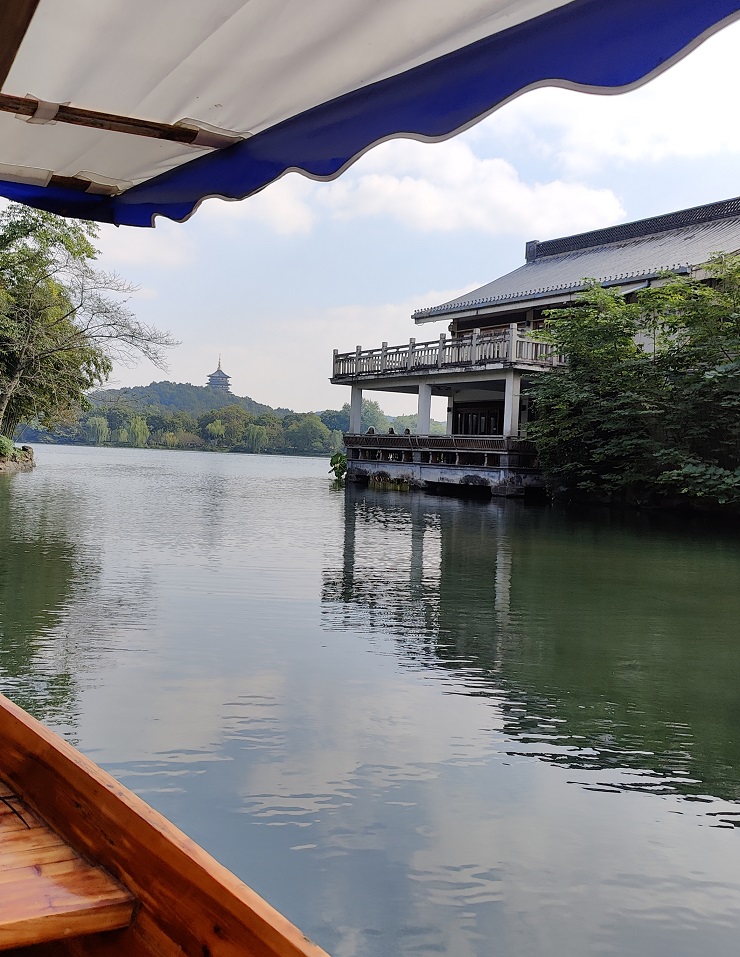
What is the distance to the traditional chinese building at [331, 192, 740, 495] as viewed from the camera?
19.0 meters

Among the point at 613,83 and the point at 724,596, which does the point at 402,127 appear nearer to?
the point at 613,83

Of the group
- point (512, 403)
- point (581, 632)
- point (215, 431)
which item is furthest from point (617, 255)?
point (215, 431)

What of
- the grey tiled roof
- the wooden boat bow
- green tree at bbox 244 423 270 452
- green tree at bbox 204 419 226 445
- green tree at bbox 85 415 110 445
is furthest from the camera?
green tree at bbox 204 419 226 445

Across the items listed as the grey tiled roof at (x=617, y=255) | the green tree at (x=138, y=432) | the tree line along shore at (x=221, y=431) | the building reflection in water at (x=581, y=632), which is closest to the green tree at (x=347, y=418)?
the tree line along shore at (x=221, y=431)

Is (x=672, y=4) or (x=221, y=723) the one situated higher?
(x=672, y=4)

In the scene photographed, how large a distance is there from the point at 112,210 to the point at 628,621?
4.53 m

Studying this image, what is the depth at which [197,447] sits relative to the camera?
75000mm

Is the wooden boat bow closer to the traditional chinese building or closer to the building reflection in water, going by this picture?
the building reflection in water

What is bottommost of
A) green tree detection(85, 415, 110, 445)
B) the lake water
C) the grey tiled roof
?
the lake water

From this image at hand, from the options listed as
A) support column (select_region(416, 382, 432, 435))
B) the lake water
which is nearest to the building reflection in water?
the lake water

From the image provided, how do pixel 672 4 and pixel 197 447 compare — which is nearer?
pixel 672 4

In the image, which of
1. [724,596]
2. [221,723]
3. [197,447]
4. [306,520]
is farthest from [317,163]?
[197,447]

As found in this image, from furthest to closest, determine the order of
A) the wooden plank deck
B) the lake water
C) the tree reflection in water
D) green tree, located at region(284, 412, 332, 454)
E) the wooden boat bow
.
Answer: green tree, located at region(284, 412, 332, 454)
the tree reflection in water
the lake water
the wooden plank deck
the wooden boat bow

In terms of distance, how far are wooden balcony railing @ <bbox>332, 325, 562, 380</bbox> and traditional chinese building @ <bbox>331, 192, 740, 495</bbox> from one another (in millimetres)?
27
